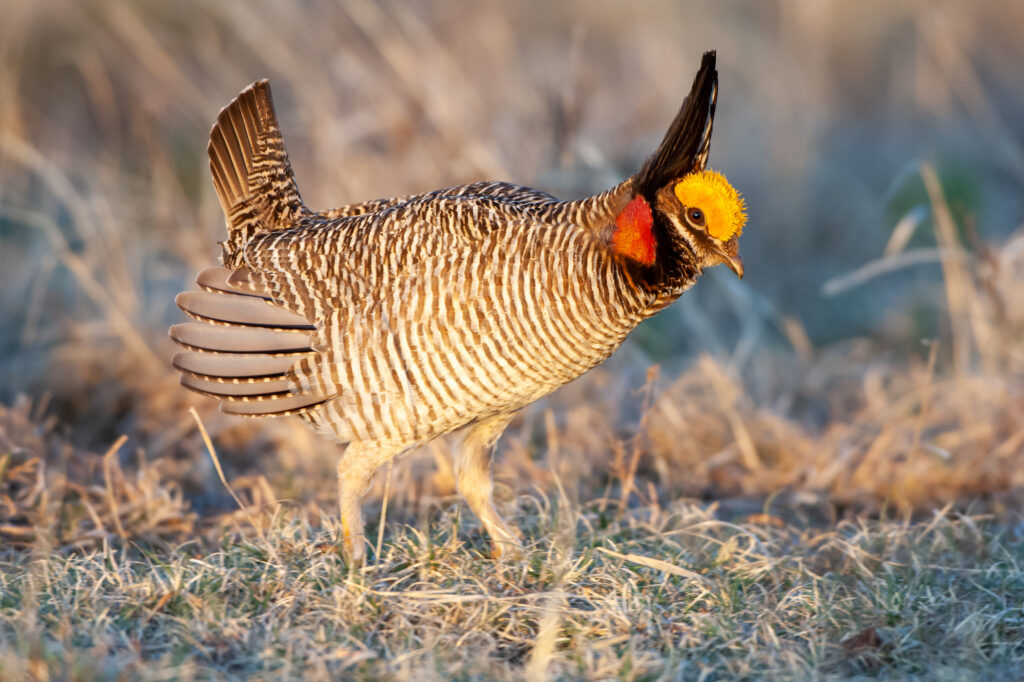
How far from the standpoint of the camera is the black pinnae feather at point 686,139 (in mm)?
3166

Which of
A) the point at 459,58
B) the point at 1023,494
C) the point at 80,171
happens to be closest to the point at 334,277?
the point at 1023,494

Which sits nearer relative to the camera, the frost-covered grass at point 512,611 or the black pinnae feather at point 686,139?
the frost-covered grass at point 512,611

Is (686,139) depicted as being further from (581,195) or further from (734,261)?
(581,195)

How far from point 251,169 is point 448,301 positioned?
3.67 feet

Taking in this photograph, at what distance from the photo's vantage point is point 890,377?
5676 millimetres

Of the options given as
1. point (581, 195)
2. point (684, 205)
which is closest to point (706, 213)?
point (684, 205)

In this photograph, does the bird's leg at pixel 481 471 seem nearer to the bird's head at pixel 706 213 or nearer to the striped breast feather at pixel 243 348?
the striped breast feather at pixel 243 348

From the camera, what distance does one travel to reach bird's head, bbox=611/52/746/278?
3164mm

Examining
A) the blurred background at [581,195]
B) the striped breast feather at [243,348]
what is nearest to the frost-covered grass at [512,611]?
the striped breast feather at [243,348]

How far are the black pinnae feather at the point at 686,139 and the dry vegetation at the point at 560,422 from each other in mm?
856

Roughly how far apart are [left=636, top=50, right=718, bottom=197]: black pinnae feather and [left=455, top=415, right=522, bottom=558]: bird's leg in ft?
3.03

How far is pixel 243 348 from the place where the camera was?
3.36 meters

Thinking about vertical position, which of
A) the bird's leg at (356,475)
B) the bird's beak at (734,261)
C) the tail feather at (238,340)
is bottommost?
the bird's leg at (356,475)

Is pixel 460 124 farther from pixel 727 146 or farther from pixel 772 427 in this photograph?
pixel 727 146
